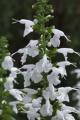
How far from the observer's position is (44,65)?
20.9ft

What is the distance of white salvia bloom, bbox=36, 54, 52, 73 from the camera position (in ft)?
20.9

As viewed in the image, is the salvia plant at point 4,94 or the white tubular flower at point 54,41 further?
the white tubular flower at point 54,41

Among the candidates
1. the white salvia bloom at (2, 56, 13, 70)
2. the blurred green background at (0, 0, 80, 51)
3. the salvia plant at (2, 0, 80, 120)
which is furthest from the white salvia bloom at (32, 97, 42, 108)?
the blurred green background at (0, 0, 80, 51)

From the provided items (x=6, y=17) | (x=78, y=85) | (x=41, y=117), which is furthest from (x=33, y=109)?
(x=6, y=17)

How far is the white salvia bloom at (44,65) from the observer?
637cm

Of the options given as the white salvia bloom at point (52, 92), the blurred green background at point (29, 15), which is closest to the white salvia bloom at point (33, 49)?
the white salvia bloom at point (52, 92)

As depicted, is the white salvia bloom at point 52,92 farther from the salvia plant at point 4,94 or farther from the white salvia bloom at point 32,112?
the salvia plant at point 4,94

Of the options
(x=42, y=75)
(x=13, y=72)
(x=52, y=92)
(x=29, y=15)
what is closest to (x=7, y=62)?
(x=13, y=72)

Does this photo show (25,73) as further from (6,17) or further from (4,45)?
(6,17)

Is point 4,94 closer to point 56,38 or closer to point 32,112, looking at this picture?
point 32,112

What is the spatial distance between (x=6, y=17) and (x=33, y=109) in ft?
29.4

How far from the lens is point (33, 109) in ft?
21.3

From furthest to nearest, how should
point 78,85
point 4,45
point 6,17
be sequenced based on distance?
point 6,17 → point 78,85 → point 4,45

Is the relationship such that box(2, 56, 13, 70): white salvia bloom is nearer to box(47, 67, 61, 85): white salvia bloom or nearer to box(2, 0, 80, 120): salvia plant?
box(2, 0, 80, 120): salvia plant
